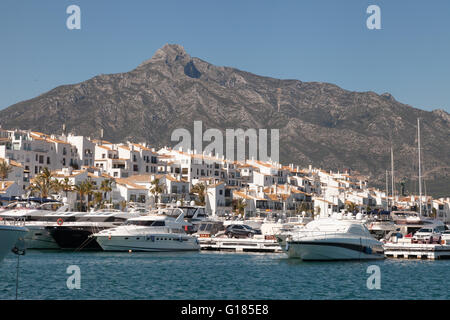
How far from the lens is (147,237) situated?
58500mm

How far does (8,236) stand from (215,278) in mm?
15397

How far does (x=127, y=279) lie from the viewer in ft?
123

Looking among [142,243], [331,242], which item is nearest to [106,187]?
[142,243]

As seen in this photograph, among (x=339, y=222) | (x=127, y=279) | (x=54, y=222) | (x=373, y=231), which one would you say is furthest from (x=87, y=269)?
(x=373, y=231)

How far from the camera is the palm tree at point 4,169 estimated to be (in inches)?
4122

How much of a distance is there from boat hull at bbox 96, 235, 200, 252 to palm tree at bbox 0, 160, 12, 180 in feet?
174

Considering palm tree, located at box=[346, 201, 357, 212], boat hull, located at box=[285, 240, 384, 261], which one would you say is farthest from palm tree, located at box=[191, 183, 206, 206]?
boat hull, located at box=[285, 240, 384, 261]

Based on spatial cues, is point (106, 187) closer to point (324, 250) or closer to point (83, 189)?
point (83, 189)

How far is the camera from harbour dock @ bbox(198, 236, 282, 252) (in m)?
62.9

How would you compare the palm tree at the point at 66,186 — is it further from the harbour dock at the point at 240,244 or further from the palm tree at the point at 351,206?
the palm tree at the point at 351,206

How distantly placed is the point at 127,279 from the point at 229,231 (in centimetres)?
3626

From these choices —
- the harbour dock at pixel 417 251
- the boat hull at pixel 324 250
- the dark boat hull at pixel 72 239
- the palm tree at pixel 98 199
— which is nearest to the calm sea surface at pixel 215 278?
the boat hull at pixel 324 250

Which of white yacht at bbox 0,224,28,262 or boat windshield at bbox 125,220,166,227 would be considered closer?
white yacht at bbox 0,224,28,262

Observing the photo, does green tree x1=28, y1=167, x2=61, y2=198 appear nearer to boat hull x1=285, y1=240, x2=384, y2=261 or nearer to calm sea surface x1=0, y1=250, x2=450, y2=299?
calm sea surface x1=0, y1=250, x2=450, y2=299
